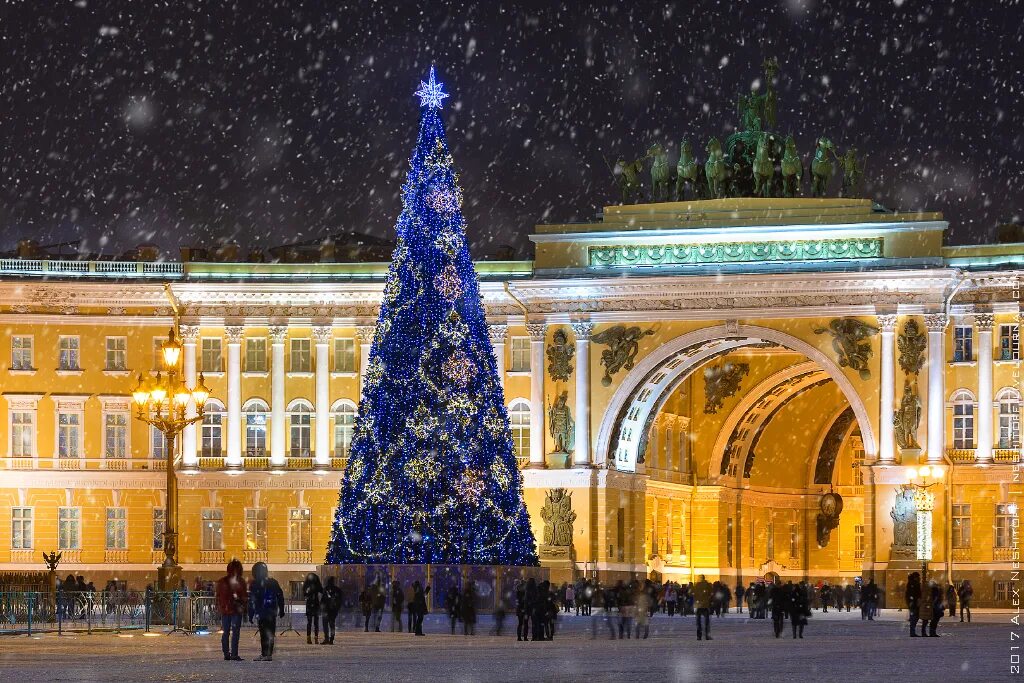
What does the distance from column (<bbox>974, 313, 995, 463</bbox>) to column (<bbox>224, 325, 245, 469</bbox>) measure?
2385cm

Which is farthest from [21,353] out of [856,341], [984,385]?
[984,385]

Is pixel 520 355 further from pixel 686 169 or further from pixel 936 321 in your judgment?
pixel 936 321

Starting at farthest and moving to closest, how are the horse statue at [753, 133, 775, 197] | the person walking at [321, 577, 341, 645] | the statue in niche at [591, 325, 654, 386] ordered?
1. the statue in niche at [591, 325, 654, 386]
2. the horse statue at [753, 133, 775, 197]
3. the person walking at [321, 577, 341, 645]

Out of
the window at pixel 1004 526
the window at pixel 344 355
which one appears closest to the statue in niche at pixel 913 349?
the window at pixel 1004 526

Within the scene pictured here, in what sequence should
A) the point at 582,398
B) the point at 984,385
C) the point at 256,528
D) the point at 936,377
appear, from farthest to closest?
the point at 256,528 < the point at 582,398 < the point at 984,385 < the point at 936,377

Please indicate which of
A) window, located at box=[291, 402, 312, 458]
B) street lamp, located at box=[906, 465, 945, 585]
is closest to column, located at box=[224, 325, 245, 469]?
window, located at box=[291, 402, 312, 458]

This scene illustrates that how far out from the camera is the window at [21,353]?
72.9 m

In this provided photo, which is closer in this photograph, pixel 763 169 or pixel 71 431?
pixel 763 169

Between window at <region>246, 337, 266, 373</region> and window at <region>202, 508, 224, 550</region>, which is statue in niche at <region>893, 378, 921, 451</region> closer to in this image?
window at <region>246, 337, 266, 373</region>

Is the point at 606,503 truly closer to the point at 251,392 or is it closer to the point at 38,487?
the point at 251,392

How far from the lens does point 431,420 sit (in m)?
50.5

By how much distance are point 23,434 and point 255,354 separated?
8009mm

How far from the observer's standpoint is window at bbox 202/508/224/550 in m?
73.3

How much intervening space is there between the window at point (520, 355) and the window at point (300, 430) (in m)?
6.96
